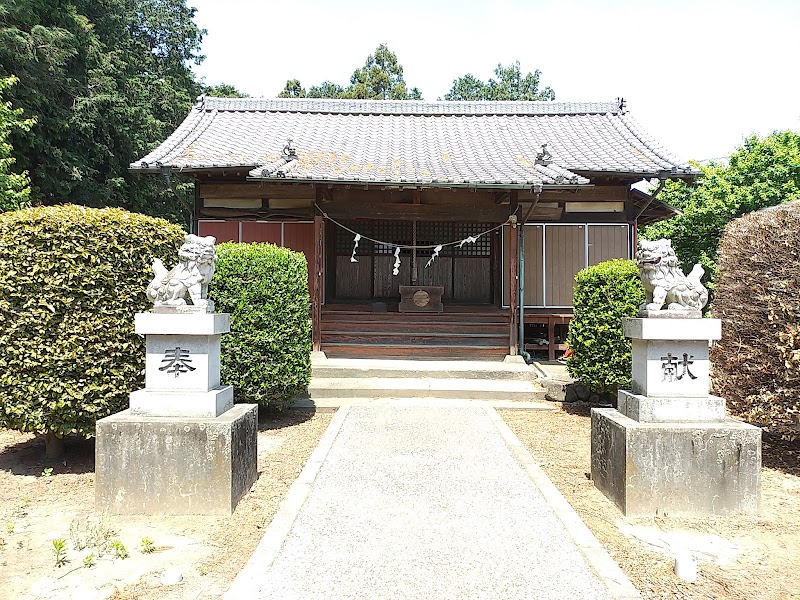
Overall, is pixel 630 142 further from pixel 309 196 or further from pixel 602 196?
pixel 309 196

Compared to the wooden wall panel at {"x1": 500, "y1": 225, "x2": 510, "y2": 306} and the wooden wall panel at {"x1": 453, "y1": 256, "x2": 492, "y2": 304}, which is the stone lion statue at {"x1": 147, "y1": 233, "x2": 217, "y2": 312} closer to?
the wooden wall panel at {"x1": 500, "y1": 225, "x2": 510, "y2": 306}

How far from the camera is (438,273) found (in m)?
13.9

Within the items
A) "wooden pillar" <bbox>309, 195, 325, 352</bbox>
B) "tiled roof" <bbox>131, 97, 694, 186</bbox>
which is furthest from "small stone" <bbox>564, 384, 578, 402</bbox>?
"wooden pillar" <bbox>309, 195, 325, 352</bbox>

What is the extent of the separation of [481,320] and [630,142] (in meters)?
5.90

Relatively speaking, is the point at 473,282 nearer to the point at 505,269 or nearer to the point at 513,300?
the point at 505,269

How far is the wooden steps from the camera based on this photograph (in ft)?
31.7

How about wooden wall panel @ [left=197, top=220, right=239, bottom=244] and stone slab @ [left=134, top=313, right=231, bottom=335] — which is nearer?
stone slab @ [left=134, top=313, right=231, bottom=335]

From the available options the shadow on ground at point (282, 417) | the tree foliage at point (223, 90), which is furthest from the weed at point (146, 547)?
the tree foliage at point (223, 90)

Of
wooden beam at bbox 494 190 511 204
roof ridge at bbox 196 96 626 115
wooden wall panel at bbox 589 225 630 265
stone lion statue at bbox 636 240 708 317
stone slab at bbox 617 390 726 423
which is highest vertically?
roof ridge at bbox 196 96 626 115

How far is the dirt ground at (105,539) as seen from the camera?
3.07 meters

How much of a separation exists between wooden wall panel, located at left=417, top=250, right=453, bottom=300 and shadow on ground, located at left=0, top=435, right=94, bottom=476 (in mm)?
9212

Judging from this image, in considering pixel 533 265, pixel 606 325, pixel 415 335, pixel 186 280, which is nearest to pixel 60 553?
pixel 186 280

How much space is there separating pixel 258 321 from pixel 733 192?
16.6 metres

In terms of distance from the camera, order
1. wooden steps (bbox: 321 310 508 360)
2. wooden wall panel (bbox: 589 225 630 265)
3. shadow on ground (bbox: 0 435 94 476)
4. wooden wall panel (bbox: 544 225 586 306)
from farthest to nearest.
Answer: wooden wall panel (bbox: 544 225 586 306) → wooden wall panel (bbox: 589 225 630 265) → wooden steps (bbox: 321 310 508 360) → shadow on ground (bbox: 0 435 94 476)
